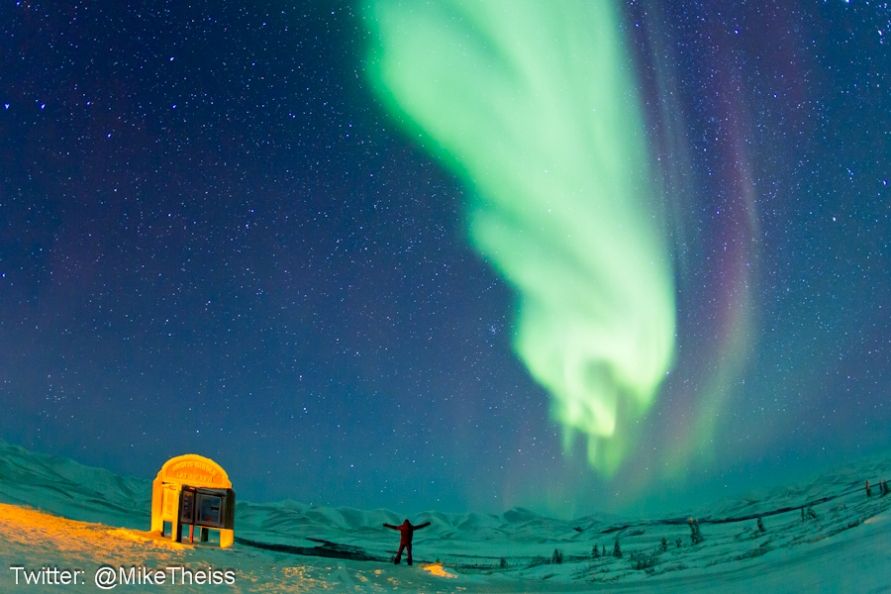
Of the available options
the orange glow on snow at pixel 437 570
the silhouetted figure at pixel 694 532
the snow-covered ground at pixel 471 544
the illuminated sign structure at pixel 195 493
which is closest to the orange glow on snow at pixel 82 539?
the snow-covered ground at pixel 471 544

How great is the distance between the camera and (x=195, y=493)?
1464 centimetres

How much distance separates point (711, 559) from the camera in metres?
20.8

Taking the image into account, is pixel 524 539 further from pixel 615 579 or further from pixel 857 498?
pixel 857 498

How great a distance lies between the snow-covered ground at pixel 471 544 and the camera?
1476 centimetres

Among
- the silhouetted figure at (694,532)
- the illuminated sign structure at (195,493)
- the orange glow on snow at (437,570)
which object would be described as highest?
the silhouetted figure at (694,532)

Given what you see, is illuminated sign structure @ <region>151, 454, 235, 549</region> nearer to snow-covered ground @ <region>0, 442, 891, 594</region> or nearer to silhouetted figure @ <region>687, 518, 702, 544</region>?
snow-covered ground @ <region>0, 442, 891, 594</region>

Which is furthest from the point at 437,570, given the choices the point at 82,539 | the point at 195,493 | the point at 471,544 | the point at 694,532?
the point at 694,532

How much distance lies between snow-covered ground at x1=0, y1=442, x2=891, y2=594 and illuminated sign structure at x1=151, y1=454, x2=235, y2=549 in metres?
0.61

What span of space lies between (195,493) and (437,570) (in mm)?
6400

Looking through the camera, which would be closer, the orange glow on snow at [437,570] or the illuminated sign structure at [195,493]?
the illuminated sign structure at [195,493]

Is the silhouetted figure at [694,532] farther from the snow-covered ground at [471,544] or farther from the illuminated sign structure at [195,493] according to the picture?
the illuminated sign structure at [195,493]

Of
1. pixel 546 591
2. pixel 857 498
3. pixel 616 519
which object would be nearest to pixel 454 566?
pixel 546 591

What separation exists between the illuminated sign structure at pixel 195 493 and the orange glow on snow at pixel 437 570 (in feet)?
17.0

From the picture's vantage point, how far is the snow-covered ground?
14758 millimetres
